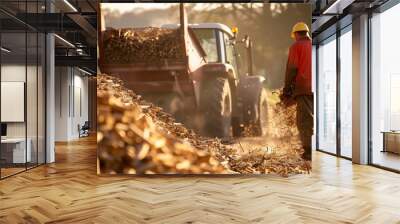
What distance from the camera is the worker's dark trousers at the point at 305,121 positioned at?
655 centimetres

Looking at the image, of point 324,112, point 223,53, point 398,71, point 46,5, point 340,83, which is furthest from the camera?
point 324,112

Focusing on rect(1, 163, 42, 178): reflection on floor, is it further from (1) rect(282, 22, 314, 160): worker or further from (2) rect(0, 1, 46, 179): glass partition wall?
(1) rect(282, 22, 314, 160): worker

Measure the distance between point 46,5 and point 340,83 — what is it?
6758mm

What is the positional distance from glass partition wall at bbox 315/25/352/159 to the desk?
6.66 meters

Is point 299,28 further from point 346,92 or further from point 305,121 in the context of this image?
point 346,92

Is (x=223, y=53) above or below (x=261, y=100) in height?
above

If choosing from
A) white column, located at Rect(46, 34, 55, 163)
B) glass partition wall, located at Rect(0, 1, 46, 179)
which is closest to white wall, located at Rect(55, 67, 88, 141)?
white column, located at Rect(46, 34, 55, 163)

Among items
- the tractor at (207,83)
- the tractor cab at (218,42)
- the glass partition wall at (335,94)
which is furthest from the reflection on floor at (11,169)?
the glass partition wall at (335,94)

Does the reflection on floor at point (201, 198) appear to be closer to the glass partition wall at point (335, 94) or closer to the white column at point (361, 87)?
the white column at point (361, 87)

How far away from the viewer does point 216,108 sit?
6508mm

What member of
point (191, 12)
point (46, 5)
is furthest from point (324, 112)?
point (46, 5)

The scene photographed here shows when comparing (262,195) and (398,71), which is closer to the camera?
(262,195)

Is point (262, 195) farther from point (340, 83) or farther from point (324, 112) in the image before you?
point (324, 112)

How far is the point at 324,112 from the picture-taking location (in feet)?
35.3
